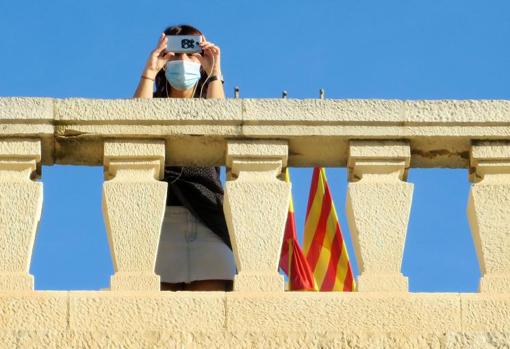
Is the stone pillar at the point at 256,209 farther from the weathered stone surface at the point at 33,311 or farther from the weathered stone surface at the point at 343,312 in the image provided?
the weathered stone surface at the point at 33,311

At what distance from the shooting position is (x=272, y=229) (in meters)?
10.7

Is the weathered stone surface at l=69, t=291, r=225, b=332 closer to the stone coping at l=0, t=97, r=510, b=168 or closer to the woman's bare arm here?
the stone coping at l=0, t=97, r=510, b=168

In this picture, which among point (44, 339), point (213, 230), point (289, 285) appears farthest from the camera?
point (289, 285)

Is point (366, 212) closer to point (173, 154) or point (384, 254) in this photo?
point (384, 254)

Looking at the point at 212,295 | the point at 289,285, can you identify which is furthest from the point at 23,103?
the point at 289,285

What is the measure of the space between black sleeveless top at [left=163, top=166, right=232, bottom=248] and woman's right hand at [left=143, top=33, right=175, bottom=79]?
0.53m

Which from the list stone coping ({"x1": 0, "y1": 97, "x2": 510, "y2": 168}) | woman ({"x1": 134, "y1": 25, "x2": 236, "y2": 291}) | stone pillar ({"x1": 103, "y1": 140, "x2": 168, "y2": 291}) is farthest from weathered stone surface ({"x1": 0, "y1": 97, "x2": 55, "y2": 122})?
woman ({"x1": 134, "y1": 25, "x2": 236, "y2": 291})

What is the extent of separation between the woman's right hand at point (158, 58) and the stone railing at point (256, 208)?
83cm

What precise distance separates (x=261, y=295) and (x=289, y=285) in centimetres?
445

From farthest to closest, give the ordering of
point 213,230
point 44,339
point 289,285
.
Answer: point 289,285, point 213,230, point 44,339

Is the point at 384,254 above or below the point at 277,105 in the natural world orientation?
below

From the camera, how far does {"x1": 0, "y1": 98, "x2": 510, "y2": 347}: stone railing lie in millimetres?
10508

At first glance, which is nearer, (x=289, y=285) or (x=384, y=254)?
(x=384, y=254)

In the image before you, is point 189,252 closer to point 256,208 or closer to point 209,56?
point 256,208
